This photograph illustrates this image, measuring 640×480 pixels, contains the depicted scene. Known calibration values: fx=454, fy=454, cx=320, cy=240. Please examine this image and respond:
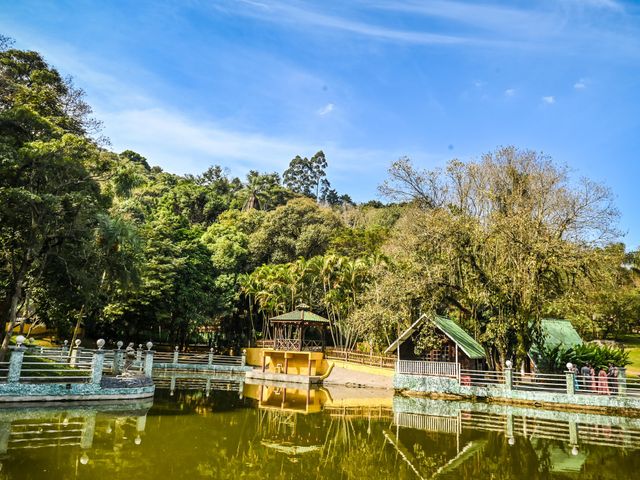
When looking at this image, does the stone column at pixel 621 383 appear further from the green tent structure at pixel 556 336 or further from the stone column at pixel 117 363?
the stone column at pixel 117 363

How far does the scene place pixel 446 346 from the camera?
957 inches

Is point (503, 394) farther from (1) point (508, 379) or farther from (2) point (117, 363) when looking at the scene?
(2) point (117, 363)

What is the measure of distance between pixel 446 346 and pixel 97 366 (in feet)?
55.5

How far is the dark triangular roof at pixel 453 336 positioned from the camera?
21953 mm

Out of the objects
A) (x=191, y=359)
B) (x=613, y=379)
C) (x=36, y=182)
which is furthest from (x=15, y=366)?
(x=613, y=379)

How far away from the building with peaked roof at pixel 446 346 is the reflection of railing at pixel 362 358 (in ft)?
2.71

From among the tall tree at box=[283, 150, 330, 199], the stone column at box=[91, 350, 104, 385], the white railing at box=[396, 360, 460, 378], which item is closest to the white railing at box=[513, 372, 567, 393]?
the white railing at box=[396, 360, 460, 378]

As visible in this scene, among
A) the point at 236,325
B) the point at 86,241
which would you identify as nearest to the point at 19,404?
the point at 86,241

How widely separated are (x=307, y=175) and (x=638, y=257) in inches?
2248

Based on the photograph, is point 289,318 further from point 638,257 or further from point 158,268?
point 638,257

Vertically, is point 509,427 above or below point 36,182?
below

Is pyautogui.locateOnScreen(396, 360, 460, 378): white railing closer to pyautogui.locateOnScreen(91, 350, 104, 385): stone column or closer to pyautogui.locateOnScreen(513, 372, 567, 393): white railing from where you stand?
pyautogui.locateOnScreen(513, 372, 567, 393): white railing

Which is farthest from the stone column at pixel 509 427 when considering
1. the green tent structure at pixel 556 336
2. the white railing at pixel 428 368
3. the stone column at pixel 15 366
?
the stone column at pixel 15 366

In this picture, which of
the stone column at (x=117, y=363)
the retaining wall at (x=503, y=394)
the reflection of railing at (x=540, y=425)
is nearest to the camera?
the reflection of railing at (x=540, y=425)
